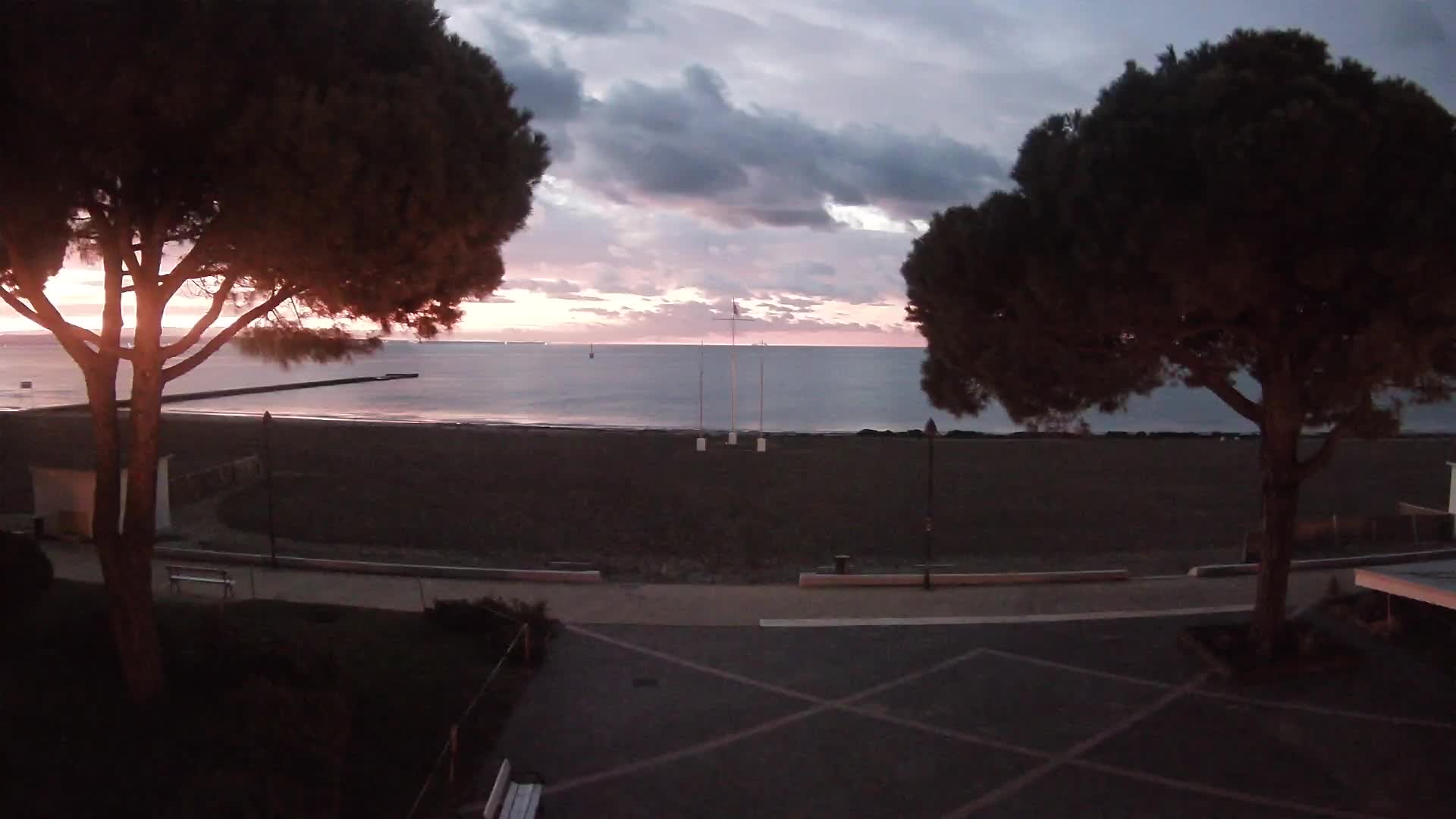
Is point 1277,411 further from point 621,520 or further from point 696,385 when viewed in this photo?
point 696,385

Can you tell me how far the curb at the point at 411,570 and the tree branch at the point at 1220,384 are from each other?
26.8 feet

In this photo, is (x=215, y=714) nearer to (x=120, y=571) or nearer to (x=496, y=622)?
(x=120, y=571)

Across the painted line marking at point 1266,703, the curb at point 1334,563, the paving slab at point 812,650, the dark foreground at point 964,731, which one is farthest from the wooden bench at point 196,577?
the curb at point 1334,563

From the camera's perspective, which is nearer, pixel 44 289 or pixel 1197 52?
pixel 44 289

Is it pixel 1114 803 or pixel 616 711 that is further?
pixel 616 711

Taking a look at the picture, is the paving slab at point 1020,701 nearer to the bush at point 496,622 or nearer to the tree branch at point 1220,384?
the tree branch at point 1220,384

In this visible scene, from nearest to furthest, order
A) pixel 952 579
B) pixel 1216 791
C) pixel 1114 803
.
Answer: pixel 1114 803 < pixel 1216 791 < pixel 952 579

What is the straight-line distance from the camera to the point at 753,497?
26.1 metres

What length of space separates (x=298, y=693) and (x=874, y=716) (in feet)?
16.1

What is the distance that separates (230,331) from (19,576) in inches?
95.0

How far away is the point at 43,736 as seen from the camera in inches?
262

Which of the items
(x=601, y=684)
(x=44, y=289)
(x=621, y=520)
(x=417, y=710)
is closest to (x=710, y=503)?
(x=621, y=520)

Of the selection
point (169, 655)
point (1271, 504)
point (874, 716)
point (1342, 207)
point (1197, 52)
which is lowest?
point (874, 716)

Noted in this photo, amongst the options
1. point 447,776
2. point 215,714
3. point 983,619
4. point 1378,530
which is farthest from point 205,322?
point 1378,530
